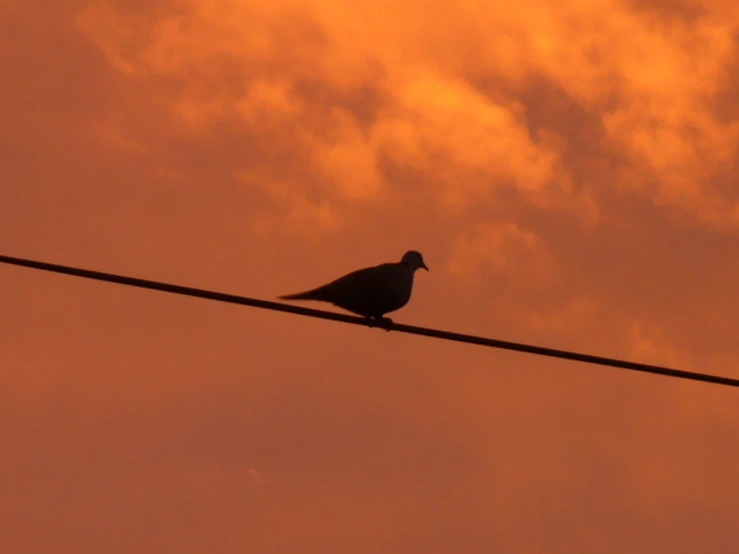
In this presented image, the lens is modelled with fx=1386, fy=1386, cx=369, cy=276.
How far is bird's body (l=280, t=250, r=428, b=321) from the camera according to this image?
1348 cm

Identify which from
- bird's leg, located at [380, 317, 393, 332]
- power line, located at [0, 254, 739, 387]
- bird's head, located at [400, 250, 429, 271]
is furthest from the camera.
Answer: bird's head, located at [400, 250, 429, 271]

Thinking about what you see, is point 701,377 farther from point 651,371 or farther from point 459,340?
point 459,340

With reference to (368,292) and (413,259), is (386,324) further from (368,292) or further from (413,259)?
(413,259)

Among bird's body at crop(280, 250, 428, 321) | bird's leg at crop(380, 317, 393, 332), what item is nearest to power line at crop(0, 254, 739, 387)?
bird's leg at crop(380, 317, 393, 332)

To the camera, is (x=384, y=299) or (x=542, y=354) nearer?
(x=542, y=354)

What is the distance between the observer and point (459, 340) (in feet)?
30.9

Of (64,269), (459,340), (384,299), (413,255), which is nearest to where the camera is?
(64,269)

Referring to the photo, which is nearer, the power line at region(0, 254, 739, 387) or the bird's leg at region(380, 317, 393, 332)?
the power line at region(0, 254, 739, 387)

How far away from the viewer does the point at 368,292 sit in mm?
13469

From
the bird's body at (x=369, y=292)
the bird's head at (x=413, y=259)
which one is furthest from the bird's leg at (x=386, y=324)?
the bird's head at (x=413, y=259)

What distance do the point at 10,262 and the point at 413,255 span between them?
6955 mm

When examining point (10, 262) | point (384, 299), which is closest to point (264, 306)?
point (10, 262)

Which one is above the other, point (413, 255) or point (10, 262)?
point (413, 255)

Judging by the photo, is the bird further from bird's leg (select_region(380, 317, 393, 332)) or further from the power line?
the power line
